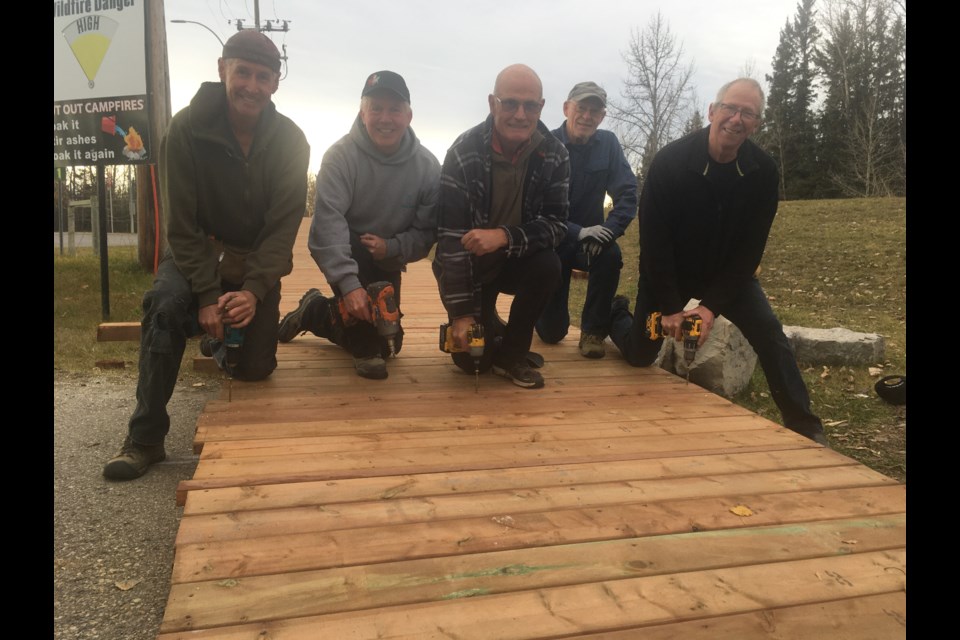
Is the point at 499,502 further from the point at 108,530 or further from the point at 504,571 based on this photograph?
the point at 108,530

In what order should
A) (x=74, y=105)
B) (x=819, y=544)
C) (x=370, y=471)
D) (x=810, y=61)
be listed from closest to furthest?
(x=819, y=544), (x=370, y=471), (x=74, y=105), (x=810, y=61)

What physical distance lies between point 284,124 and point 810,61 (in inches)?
1784

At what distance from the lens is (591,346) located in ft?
14.0

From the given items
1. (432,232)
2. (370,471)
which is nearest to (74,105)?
(432,232)

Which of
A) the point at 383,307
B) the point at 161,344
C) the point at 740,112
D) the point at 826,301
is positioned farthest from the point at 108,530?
the point at 826,301

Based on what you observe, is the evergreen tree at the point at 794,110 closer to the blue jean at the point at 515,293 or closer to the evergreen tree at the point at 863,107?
the evergreen tree at the point at 863,107

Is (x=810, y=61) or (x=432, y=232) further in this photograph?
(x=810, y=61)

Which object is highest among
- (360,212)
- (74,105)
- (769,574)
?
(74,105)

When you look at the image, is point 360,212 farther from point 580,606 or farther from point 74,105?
point 74,105

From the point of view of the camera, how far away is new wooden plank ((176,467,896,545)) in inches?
77.5

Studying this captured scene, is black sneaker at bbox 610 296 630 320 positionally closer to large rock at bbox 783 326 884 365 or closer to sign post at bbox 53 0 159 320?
large rock at bbox 783 326 884 365

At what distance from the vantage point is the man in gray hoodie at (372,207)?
338cm

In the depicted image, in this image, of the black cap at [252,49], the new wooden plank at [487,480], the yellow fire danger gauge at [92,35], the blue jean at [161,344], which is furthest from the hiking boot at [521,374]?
the yellow fire danger gauge at [92,35]
